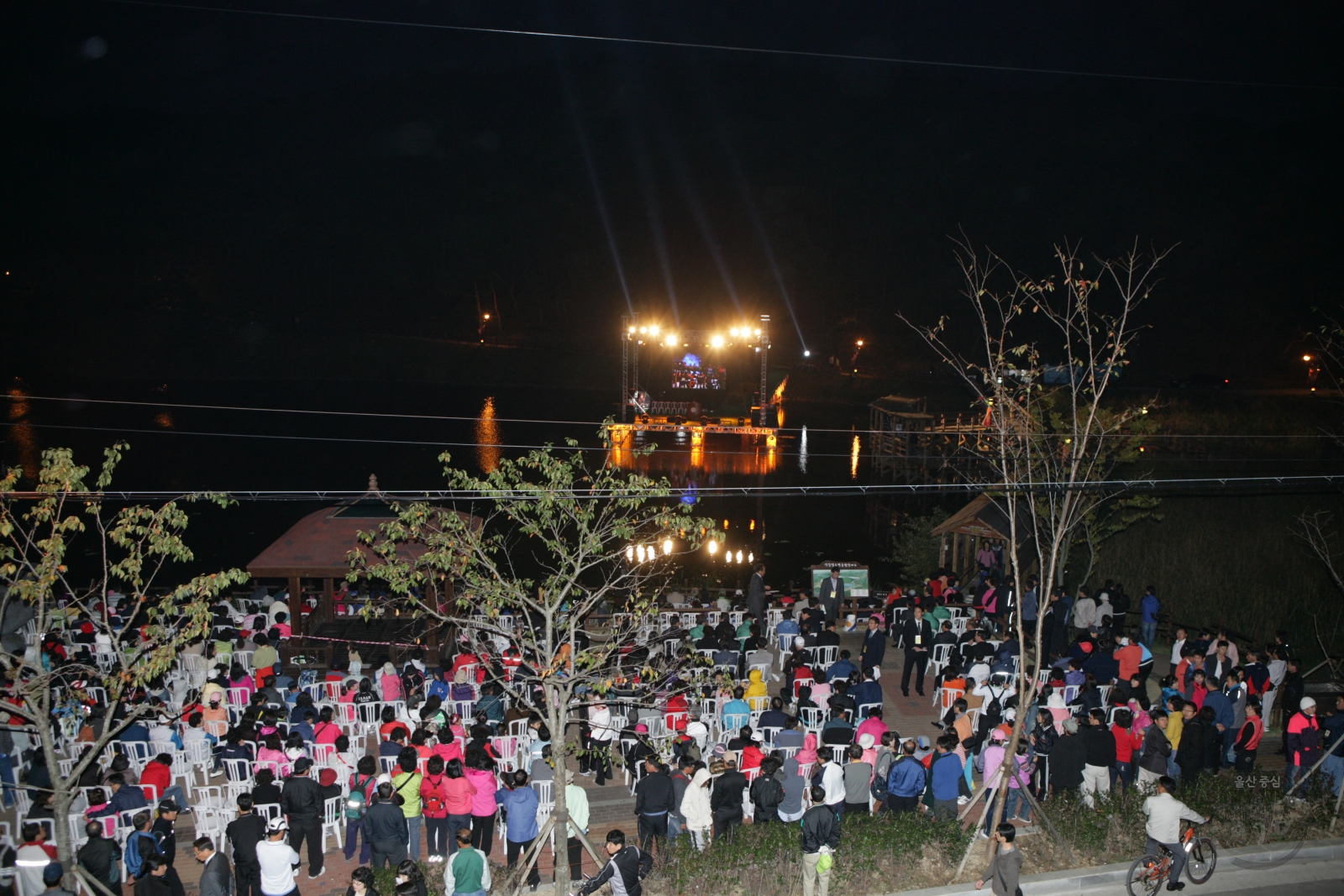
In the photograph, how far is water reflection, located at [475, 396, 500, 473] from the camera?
1551 inches

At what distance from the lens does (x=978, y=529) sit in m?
19.4

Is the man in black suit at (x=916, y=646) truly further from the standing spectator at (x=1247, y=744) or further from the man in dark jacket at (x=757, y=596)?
the standing spectator at (x=1247, y=744)

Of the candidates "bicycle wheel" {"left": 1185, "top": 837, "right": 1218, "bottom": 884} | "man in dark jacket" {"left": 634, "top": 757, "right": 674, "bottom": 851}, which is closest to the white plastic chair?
"man in dark jacket" {"left": 634, "top": 757, "right": 674, "bottom": 851}

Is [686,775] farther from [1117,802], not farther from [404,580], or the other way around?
[1117,802]

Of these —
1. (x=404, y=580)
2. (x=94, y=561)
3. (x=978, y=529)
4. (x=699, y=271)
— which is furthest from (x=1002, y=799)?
(x=699, y=271)

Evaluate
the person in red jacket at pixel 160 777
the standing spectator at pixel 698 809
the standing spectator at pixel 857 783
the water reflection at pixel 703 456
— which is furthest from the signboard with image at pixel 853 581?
the water reflection at pixel 703 456

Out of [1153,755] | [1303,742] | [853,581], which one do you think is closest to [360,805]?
[1153,755]

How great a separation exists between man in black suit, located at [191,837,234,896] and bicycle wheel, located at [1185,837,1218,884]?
794 centimetres

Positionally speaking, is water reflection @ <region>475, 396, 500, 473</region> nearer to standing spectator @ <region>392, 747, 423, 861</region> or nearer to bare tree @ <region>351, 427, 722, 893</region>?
bare tree @ <region>351, 427, 722, 893</region>

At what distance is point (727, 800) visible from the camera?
8469 mm

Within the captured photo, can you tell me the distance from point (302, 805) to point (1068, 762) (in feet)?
24.0

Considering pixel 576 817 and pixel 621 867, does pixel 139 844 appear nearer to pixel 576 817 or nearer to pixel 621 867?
pixel 576 817

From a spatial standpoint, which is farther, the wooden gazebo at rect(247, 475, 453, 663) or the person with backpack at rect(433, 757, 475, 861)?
the wooden gazebo at rect(247, 475, 453, 663)

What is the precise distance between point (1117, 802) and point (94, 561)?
26.0 meters
